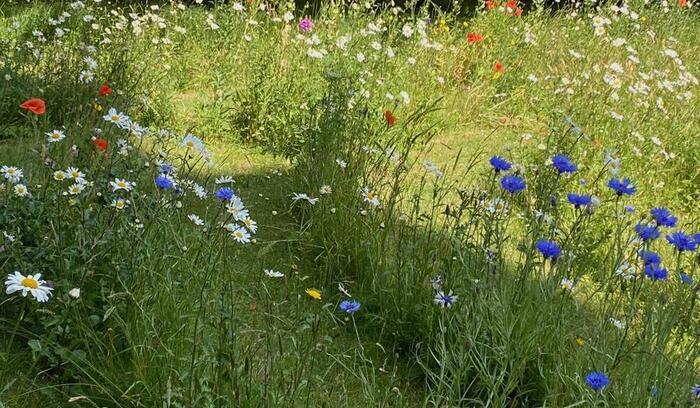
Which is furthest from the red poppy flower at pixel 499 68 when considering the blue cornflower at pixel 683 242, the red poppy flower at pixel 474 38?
the blue cornflower at pixel 683 242

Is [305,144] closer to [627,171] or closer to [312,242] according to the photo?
[312,242]

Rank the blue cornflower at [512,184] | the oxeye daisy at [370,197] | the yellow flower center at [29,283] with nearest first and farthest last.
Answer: the yellow flower center at [29,283], the blue cornflower at [512,184], the oxeye daisy at [370,197]

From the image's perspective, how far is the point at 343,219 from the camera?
325 cm

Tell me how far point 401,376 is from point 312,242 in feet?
2.89

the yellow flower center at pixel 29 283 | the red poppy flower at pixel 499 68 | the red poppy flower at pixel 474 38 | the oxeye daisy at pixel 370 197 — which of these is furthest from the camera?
the red poppy flower at pixel 474 38

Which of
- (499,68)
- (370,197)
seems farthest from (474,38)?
(370,197)

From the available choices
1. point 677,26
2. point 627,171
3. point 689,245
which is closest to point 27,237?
point 689,245

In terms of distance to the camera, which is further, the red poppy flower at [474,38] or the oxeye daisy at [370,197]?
the red poppy flower at [474,38]

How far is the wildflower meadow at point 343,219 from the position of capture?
84.5 inches

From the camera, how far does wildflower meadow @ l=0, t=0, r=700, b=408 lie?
7.04ft

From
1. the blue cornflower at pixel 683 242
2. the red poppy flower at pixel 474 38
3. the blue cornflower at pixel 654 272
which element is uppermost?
the blue cornflower at pixel 683 242

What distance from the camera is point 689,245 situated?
6.96 ft

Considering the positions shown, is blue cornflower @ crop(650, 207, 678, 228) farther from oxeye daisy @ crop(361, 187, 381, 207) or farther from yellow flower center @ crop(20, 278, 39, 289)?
yellow flower center @ crop(20, 278, 39, 289)

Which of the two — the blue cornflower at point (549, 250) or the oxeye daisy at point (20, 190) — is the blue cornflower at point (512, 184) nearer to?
the blue cornflower at point (549, 250)
